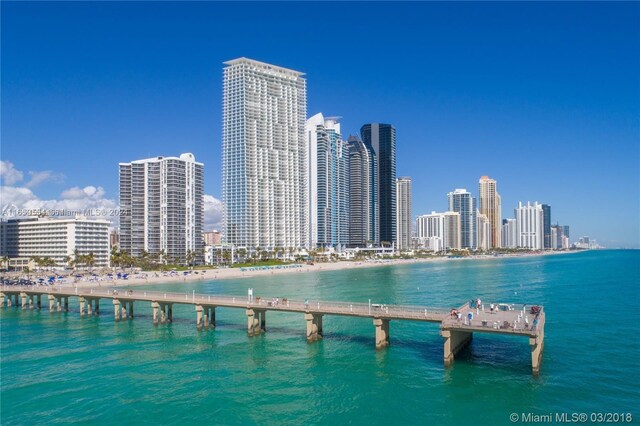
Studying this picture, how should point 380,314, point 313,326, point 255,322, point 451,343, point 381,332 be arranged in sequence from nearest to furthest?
point 451,343, point 380,314, point 381,332, point 313,326, point 255,322

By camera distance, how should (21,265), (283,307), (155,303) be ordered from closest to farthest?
(283,307)
(155,303)
(21,265)

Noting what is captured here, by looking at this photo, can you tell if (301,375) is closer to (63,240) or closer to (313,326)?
(313,326)

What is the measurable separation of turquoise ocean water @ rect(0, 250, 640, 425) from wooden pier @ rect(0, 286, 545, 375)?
1854 mm

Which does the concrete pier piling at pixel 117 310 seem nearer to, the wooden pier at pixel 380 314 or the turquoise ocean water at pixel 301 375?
the wooden pier at pixel 380 314

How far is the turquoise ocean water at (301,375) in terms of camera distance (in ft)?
119

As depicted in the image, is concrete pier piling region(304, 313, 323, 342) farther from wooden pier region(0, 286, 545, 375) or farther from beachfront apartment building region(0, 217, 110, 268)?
beachfront apartment building region(0, 217, 110, 268)

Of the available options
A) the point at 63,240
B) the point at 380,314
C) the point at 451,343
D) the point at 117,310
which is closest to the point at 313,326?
the point at 380,314

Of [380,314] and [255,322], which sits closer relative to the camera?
[380,314]

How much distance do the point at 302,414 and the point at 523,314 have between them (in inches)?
1006

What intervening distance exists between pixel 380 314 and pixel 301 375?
1182 cm

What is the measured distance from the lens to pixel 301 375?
44.8m

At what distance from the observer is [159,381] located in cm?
4350

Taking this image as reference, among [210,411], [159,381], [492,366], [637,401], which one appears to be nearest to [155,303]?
[159,381]

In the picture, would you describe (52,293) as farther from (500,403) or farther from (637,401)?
(637,401)
